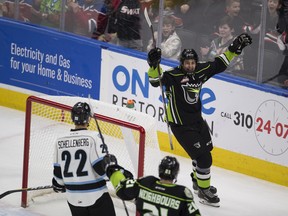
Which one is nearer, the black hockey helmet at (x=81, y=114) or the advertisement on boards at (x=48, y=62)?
the black hockey helmet at (x=81, y=114)

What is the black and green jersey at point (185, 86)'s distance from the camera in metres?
8.38

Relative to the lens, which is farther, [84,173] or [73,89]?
[73,89]

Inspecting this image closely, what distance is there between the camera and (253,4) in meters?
9.30

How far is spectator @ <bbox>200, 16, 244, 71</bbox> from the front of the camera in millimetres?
9477

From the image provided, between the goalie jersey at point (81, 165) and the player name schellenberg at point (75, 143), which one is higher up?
the player name schellenberg at point (75, 143)

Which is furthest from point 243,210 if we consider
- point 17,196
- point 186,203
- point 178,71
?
point 186,203

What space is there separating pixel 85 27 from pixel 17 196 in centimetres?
265

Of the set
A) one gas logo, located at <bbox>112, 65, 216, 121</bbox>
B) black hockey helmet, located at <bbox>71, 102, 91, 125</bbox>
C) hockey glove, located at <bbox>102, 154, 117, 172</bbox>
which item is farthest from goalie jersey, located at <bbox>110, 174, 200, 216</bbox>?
one gas logo, located at <bbox>112, 65, 216, 121</bbox>

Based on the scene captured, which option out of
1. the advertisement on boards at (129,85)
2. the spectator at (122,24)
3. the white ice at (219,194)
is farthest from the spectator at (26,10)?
the white ice at (219,194)

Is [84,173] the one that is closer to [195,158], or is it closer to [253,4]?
[195,158]

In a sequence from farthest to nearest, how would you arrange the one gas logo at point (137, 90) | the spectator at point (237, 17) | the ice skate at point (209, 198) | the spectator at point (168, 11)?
the one gas logo at point (137, 90), the spectator at point (168, 11), the spectator at point (237, 17), the ice skate at point (209, 198)

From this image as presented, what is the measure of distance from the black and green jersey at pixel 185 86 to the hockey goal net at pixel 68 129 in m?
0.38

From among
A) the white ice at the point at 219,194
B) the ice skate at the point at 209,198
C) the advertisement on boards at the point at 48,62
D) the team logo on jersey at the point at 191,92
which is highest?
the team logo on jersey at the point at 191,92

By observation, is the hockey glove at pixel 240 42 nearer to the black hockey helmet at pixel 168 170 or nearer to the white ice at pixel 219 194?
the white ice at pixel 219 194
